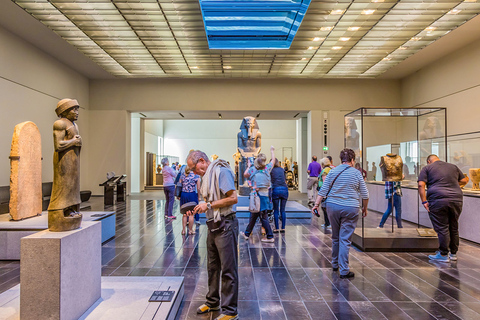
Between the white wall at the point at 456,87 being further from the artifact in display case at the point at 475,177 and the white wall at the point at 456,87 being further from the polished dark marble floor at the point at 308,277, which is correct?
the polished dark marble floor at the point at 308,277

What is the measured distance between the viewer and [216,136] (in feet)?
81.4

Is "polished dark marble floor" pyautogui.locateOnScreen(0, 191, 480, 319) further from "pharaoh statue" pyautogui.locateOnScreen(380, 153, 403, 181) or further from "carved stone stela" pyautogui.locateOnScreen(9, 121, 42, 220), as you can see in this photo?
"pharaoh statue" pyautogui.locateOnScreen(380, 153, 403, 181)

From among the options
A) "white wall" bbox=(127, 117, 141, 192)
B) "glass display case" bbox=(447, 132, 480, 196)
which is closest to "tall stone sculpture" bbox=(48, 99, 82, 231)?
"glass display case" bbox=(447, 132, 480, 196)

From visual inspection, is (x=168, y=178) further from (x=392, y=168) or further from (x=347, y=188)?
(x=392, y=168)

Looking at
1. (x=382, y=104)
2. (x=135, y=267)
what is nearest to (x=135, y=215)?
(x=135, y=267)

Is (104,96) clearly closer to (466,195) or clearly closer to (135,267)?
(135,267)

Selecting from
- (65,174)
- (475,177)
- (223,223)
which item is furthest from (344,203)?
(475,177)

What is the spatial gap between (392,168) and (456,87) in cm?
715

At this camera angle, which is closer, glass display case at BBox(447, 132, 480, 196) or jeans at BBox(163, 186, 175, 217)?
glass display case at BBox(447, 132, 480, 196)

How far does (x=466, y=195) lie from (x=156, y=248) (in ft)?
19.4

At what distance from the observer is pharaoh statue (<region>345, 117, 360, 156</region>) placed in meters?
5.54

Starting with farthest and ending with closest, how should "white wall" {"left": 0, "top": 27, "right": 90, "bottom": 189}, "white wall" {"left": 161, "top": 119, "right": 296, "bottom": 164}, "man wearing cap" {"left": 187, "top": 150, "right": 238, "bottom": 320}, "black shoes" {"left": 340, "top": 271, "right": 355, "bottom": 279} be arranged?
"white wall" {"left": 161, "top": 119, "right": 296, "bottom": 164} < "white wall" {"left": 0, "top": 27, "right": 90, "bottom": 189} < "black shoes" {"left": 340, "top": 271, "right": 355, "bottom": 279} < "man wearing cap" {"left": 187, "top": 150, "right": 238, "bottom": 320}

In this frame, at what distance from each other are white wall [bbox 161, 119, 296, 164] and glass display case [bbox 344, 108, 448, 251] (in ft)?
60.1

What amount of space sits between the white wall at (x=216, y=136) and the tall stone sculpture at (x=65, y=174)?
71.2 feet
